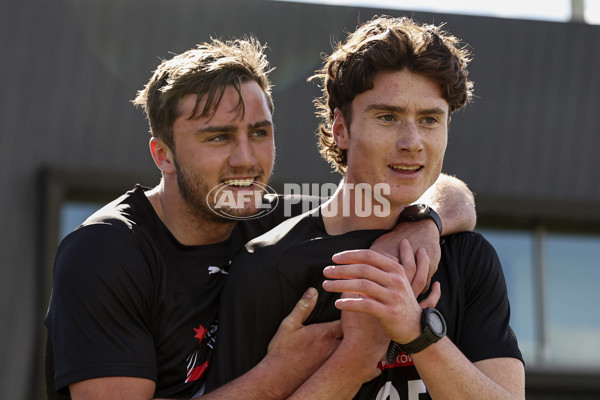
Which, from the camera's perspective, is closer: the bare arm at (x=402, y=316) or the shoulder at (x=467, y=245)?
the bare arm at (x=402, y=316)

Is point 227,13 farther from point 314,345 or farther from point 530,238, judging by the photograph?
point 314,345

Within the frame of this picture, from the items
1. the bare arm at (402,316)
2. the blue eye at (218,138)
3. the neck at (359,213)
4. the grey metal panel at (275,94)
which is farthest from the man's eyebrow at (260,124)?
the grey metal panel at (275,94)

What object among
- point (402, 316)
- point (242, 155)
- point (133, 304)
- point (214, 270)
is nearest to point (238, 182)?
point (242, 155)

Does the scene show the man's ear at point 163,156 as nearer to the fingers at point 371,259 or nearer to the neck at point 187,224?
the neck at point 187,224

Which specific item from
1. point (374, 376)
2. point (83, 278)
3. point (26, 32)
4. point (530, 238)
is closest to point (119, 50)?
point (26, 32)

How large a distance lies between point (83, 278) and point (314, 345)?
90cm

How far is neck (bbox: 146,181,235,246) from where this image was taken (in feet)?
12.4

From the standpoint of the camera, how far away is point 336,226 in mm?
3498

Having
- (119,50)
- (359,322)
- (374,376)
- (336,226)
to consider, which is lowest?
(374,376)

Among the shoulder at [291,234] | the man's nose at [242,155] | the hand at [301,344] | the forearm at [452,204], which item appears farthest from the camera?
the man's nose at [242,155]

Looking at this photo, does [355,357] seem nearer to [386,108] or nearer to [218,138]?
[386,108]

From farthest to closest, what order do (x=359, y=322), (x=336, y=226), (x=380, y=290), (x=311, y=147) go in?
(x=311, y=147) < (x=336, y=226) < (x=359, y=322) < (x=380, y=290)

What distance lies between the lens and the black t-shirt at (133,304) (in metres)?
3.35

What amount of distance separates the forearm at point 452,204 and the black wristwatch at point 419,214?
63 mm
